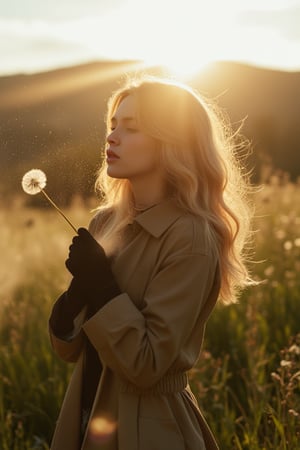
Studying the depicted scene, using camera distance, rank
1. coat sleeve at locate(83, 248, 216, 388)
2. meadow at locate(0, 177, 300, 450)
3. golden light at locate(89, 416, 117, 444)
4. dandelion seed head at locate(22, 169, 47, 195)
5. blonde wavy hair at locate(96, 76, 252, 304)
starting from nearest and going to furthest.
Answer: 1. coat sleeve at locate(83, 248, 216, 388)
2. golden light at locate(89, 416, 117, 444)
3. blonde wavy hair at locate(96, 76, 252, 304)
4. dandelion seed head at locate(22, 169, 47, 195)
5. meadow at locate(0, 177, 300, 450)

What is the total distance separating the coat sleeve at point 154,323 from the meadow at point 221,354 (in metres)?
0.79

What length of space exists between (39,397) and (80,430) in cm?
177

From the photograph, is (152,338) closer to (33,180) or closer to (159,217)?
(159,217)

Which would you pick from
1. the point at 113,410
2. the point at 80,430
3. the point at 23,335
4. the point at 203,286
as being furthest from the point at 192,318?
the point at 23,335

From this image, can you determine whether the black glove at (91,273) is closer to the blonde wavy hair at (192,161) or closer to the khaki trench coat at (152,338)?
the khaki trench coat at (152,338)

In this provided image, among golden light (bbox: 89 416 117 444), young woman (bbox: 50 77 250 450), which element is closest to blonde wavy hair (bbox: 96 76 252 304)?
young woman (bbox: 50 77 250 450)

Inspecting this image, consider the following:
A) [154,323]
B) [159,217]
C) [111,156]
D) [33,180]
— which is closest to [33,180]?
[33,180]

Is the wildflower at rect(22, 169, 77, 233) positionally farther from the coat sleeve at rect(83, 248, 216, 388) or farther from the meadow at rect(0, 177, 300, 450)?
the meadow at rect(0, 177, 300, 450)

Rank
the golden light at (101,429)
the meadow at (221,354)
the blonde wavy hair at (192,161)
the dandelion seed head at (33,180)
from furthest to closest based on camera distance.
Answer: the meadow at (221,354) → the dandelion seed head at (33,180) → the blonde wavy hair at (192,161) → the golden light at (101,429)

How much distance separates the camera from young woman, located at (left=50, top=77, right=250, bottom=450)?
208cm

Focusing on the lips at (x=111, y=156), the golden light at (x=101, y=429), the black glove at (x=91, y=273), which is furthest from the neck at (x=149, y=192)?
the golden light at (x=101, y=429)

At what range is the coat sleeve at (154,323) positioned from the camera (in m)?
2.04

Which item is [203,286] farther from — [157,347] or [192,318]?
[157,347]

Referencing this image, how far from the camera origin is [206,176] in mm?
2396
